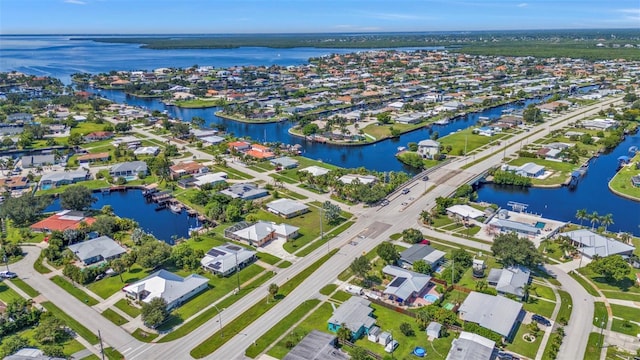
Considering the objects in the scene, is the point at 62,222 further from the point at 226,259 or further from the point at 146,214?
the point at 226,259

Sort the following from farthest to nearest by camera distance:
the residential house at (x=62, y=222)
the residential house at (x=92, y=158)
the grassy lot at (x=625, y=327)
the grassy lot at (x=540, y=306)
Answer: the residential house at (x=92, y=158), the residential house at (x=62, y=222), the grassy lot at (x=540, y=306), the grassy lot at (x=625, y=327)

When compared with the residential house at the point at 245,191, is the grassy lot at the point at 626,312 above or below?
below

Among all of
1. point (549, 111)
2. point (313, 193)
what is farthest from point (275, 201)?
point (549, 111)

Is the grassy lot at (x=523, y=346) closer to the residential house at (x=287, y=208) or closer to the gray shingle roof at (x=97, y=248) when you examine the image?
the residential house at (x=287, y=208)

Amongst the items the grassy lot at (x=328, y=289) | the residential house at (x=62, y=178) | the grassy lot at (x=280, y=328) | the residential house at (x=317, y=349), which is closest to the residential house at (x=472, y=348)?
the residential house at (x=317, y=349)

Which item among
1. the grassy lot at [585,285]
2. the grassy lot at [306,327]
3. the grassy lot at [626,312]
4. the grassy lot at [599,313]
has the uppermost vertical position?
the grassy lot at [585,285]

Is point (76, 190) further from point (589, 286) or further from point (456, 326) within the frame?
point (589, 286)
